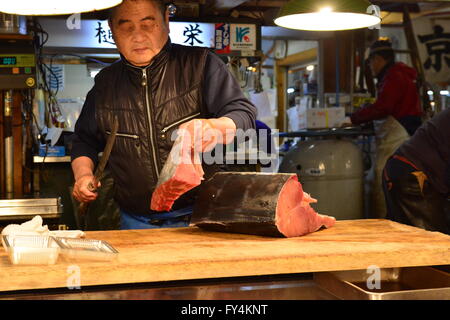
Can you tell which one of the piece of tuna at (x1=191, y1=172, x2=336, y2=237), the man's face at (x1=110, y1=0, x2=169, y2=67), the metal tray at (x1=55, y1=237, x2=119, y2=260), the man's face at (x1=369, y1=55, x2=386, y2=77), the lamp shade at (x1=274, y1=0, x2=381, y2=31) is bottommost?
the metal tray at (x1=55, y1=237, x2=119, y2=260)

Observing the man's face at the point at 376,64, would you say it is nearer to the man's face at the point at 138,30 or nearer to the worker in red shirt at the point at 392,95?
the worker in red shirt at the point at 392,95

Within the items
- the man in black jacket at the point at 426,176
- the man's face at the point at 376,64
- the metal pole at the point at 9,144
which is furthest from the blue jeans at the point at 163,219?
the man's face at the point at 376,64

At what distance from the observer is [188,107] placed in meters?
3.05

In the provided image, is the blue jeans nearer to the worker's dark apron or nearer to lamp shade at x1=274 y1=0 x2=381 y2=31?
lamp shade at x1=274 y1=0 x2=381 y2=31

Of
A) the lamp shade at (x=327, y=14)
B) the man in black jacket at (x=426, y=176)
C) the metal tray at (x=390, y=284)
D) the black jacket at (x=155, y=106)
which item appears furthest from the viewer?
the man in black jacket at (x=426, y=176)

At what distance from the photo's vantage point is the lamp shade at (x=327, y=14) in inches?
127

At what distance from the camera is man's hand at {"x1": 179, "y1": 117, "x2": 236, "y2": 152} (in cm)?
243

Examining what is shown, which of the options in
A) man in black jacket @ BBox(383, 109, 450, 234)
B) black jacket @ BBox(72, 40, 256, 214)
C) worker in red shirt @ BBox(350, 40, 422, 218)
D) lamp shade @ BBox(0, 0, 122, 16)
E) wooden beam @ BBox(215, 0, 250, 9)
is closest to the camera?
lamp shade @ BBox(0, 0, 122, 16)

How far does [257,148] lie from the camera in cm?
608

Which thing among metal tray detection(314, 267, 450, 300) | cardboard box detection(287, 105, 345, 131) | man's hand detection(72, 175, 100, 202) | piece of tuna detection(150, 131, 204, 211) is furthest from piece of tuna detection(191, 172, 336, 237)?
cardboard box detection(287, 105, 345, 131)

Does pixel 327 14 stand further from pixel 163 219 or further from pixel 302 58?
pixel 302 58

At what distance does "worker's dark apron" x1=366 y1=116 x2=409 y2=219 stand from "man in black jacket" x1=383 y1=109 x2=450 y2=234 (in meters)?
3.07

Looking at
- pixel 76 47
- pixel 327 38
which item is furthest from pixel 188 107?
pixel 327 38
